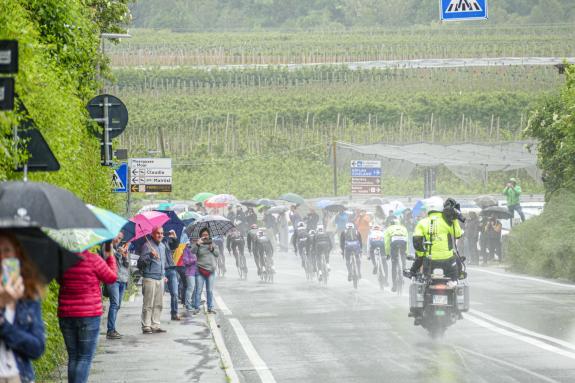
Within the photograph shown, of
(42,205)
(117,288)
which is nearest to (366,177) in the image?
(117,288)

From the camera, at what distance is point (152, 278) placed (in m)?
20.0

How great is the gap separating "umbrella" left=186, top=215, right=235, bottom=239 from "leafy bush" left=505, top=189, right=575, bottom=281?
26.5 feet

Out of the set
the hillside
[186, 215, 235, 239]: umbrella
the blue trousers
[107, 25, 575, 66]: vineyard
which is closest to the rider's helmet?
the blue trousers

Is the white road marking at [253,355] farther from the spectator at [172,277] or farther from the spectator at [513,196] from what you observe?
the spectator at [513,196]

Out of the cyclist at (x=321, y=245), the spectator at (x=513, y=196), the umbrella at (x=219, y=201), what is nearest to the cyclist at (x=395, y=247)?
the cyclist at (x=321, y=245)

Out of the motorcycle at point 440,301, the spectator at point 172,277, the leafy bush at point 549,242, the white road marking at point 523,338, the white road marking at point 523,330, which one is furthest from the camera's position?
the leafy bush at point 549,242

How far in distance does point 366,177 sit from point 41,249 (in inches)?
2181

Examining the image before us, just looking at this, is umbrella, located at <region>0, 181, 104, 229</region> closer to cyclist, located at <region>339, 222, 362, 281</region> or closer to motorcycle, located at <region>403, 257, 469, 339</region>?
motorcycle, located at <region>403, 257, 469, 339</region>

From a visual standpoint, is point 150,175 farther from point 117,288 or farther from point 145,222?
point 117,288

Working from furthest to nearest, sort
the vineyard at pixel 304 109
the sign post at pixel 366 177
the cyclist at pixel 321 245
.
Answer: the vineyard at pixel 304 109
the sign post at pixel 366 177
the cyclist at pixel 321 245

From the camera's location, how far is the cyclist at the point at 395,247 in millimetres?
27750

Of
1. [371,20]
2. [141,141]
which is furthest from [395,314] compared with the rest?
[371,20]

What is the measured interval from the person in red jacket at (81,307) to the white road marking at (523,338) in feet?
21.5

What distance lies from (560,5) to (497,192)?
306 ft
